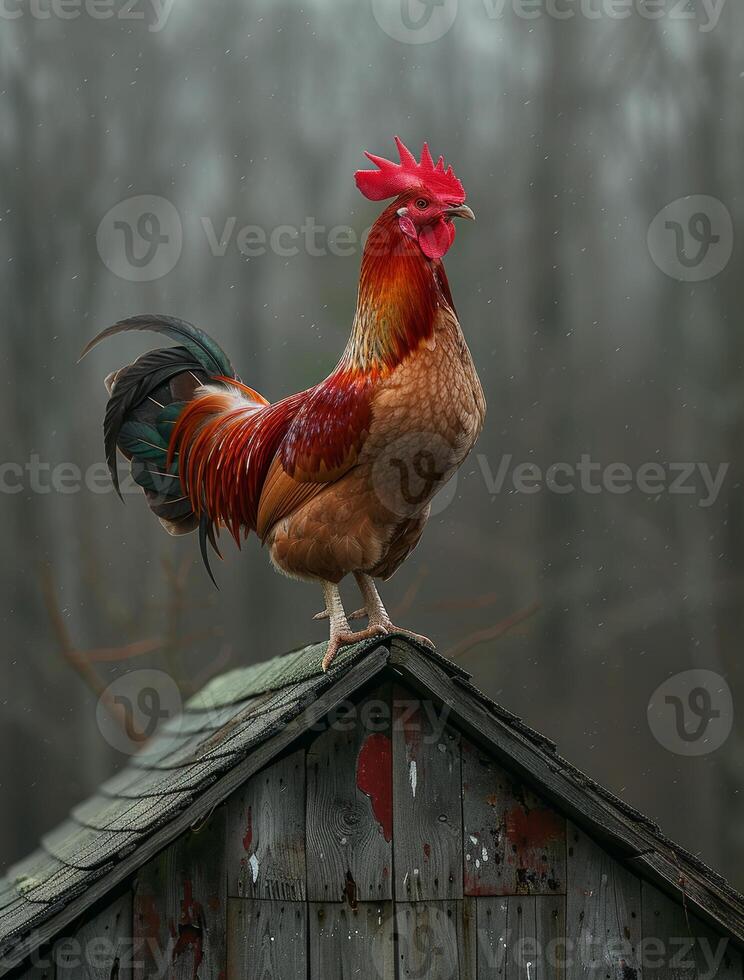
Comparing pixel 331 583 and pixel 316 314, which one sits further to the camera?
pixel 316 314

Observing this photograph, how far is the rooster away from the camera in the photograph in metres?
3.26

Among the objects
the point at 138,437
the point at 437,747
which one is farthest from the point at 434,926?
the point at 138,437

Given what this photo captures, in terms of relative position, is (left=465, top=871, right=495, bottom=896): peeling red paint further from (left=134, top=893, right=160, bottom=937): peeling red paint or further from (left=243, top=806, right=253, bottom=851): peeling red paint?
(left=134, top=893, right=160, bottom=937): peeling red paint

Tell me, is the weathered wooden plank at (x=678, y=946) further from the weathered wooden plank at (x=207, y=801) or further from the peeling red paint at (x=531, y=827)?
the weathered wooden plank at (x=207, y=801)

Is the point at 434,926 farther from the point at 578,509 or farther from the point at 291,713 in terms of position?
the point at 578,509

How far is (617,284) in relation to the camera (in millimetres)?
11141

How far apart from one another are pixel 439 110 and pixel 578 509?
4.22m
